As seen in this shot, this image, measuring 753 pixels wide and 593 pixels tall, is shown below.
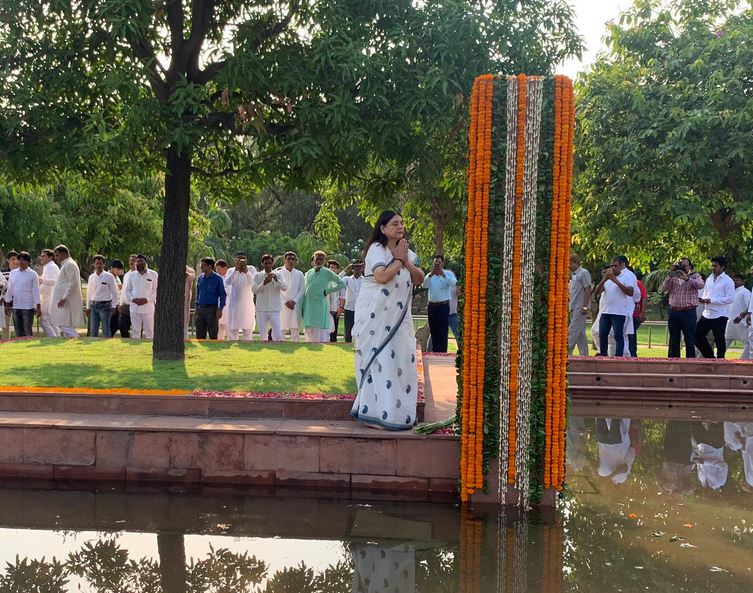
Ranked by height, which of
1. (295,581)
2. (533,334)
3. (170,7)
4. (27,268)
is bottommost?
(295,581)

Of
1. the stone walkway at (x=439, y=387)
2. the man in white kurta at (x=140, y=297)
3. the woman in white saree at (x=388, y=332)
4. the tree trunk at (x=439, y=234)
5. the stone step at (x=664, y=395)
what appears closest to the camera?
the woman in white saree at (x=388, y=332)

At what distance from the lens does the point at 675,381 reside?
11.5 meters

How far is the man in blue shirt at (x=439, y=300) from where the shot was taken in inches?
514

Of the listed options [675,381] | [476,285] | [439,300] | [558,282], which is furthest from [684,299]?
[476,285]

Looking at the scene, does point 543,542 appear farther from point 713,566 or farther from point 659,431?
point 659,431

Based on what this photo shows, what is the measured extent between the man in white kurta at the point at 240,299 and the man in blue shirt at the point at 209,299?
1.98ft

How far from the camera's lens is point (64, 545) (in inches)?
196

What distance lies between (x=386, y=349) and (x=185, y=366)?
3610 mm

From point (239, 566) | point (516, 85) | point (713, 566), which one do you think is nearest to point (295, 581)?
point (239, 566)

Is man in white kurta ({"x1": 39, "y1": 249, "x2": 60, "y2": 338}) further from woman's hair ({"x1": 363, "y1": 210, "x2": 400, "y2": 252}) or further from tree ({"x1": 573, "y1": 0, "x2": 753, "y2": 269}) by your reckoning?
tree ({"x1": 573, "y1": 0, "x2": 753, "y2": 269})

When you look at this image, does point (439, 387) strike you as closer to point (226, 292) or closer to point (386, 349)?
point (386, 349)

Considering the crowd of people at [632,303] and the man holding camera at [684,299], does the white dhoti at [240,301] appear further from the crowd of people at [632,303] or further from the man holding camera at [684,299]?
the man holding camera at [684,299]

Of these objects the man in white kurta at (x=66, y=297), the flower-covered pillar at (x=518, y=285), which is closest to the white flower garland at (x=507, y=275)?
the flower-covered pillar at (x=518, y=285)

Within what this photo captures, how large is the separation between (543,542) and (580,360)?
6.92 metres
